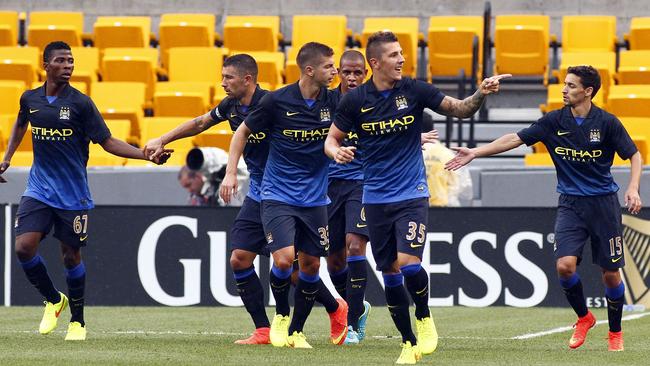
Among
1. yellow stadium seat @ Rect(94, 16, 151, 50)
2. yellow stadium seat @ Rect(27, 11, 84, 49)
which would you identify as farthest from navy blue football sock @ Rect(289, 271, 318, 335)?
yellow stadium seat @ Rect(27, 11, 84, 49)

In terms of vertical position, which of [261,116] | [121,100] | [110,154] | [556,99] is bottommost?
[110,154]

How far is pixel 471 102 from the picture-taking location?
944cm

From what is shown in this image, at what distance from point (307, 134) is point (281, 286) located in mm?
1146

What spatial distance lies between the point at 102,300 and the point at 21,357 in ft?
20.6

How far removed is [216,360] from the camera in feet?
31.3

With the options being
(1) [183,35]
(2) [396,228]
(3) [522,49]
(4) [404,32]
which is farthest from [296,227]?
(1) [183,35]

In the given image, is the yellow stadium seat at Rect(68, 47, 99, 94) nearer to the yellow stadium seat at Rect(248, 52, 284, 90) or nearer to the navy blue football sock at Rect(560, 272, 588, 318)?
the yellow stadium seat at Rect(248, 52, 284, 90)

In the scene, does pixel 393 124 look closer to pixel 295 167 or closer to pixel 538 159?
pixel 295 167

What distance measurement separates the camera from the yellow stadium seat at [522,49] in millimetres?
21016

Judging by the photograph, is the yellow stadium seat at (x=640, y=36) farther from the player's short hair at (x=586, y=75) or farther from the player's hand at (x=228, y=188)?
the player's hand at (x=228, y=188)

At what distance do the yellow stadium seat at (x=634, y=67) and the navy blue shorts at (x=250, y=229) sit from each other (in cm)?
1016

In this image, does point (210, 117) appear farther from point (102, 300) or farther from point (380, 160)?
point (102, 300)

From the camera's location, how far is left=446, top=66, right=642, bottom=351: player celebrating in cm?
1077

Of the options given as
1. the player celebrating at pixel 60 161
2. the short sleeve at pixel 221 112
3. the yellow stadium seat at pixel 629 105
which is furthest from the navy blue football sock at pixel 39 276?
the yellow stadium seat at pixel 629 105
